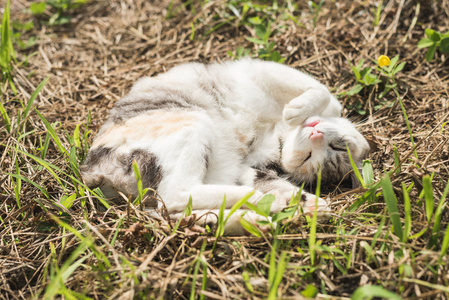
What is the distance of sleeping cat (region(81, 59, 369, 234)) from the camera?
7.64 ft

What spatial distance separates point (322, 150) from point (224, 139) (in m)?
0.71

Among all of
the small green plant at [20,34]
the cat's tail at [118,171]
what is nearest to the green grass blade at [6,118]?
the cat's tail at [118,171]

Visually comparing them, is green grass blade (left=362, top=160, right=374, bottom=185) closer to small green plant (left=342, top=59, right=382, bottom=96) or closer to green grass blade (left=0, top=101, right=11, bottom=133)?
small green plant (left=342, top=59, right=382, bottom=96)

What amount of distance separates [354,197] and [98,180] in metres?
1.61

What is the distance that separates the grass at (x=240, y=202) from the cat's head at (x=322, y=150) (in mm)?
137

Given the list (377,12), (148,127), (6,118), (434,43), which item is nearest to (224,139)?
(148,127)

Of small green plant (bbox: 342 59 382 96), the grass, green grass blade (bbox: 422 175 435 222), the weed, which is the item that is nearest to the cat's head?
the grass

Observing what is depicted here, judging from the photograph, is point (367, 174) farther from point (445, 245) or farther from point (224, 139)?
point (224, 139)

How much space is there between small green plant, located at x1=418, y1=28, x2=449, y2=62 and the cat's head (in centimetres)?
108

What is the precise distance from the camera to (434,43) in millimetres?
3154

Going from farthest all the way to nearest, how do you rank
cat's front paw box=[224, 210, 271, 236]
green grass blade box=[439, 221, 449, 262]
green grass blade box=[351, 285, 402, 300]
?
cat's front paw box=[224, 210, 271, 236]
green grass blade box=[439, 221, 449, 262]
green grass blade box=[351, 285, 402, 300]

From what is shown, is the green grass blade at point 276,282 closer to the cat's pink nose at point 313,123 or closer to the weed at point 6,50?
the cat's pink nose at point 313,123

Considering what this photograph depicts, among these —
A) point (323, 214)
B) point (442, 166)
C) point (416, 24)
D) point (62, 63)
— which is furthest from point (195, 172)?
point (416, 24)

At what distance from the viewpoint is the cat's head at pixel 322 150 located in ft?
8.66
